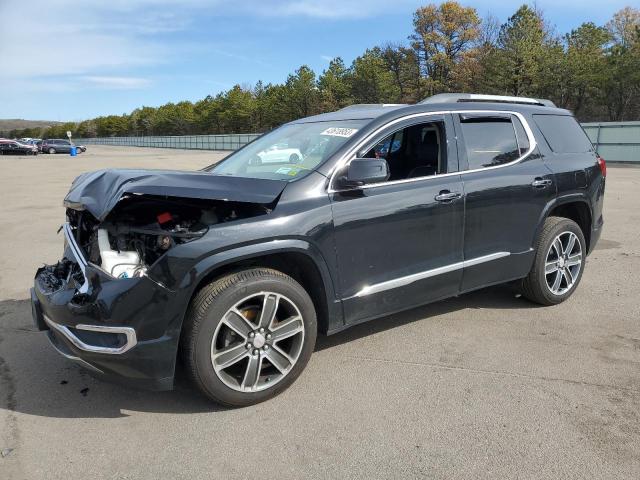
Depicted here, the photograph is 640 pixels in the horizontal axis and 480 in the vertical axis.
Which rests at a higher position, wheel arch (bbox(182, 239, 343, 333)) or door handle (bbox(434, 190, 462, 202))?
door handle (bbox(434, 190, 462, 202))

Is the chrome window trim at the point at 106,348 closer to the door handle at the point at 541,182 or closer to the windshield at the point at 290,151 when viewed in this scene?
the windshield at the point at 290,151

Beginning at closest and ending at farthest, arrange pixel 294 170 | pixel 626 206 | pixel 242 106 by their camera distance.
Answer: pixel 294 170
pixel 626 206
pixel 242 106

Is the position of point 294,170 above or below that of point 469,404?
above

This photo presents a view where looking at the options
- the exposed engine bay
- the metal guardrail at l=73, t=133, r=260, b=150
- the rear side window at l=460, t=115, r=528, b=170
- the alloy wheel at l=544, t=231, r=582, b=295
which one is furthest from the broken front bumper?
the metal guardrail at l=73, t=133, r=260, b=150

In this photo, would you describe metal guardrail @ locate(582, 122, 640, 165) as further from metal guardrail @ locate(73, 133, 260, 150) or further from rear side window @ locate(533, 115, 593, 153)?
metal guardrail @ locate(73, 133, 260, 150)

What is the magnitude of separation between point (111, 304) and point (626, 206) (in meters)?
11.6

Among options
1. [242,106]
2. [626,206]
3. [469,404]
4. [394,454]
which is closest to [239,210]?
[394,454]

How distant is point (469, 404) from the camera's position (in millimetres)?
3266

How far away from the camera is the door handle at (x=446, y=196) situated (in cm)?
393

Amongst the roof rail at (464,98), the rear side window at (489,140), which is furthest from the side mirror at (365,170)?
the roof rail at (464,98)

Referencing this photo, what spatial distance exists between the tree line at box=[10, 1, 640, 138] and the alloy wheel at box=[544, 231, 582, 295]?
39951 millimetres

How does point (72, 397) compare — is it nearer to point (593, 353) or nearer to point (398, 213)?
point (398, 213)

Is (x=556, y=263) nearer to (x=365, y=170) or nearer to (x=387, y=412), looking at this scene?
(x=365, y=170)

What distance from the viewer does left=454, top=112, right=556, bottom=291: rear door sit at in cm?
420
